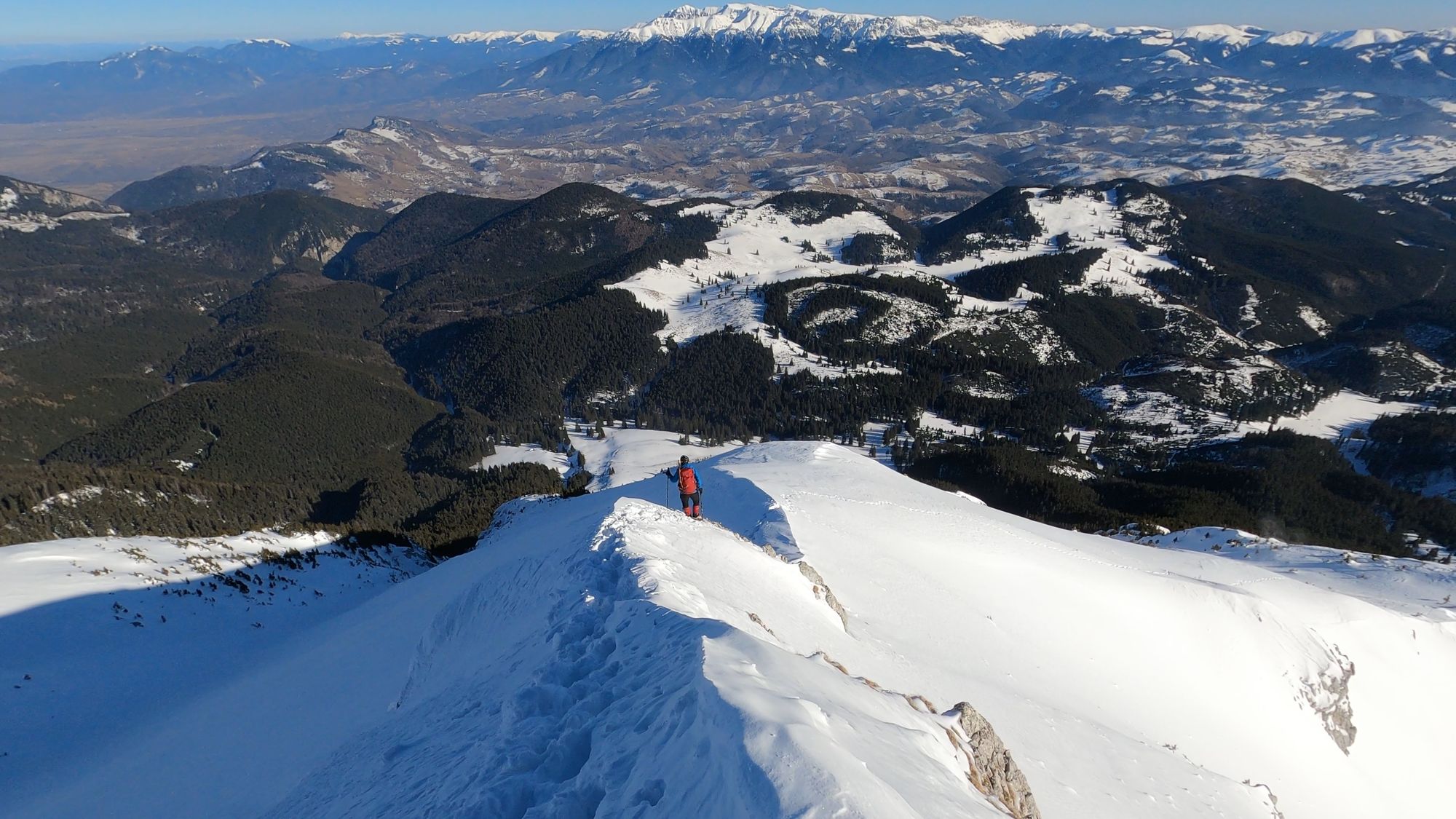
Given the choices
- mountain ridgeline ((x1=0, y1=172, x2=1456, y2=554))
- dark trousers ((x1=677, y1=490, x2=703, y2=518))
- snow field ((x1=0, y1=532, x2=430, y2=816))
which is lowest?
mountain ridgeline ((x1=0, y1=172, x2=1456, y2=554))

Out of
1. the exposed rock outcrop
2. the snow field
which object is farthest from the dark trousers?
the snow field

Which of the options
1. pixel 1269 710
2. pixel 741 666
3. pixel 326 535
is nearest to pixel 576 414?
pixel 326 535

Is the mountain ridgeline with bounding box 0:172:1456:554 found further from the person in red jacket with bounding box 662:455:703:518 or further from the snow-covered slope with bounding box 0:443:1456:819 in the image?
the person in red jacket with bounding box 662:455:703:518

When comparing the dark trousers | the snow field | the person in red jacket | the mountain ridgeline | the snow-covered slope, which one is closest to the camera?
the snow-covered slope

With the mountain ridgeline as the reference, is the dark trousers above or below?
above

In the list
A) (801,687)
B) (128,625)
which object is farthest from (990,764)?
(128,625)

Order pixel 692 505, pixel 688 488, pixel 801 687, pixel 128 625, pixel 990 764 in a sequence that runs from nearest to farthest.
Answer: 1. pixel 801 687
2. pixel 990 764
3. pixel 688 488
4. pixel 692 505
5. pixel 128 625

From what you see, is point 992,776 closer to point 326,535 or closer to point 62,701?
point 62,701

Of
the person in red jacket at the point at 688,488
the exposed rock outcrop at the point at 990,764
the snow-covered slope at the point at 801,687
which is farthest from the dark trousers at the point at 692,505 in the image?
the exposed rock outcrop at the point at 990,764

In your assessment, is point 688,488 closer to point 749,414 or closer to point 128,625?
point 128,625
